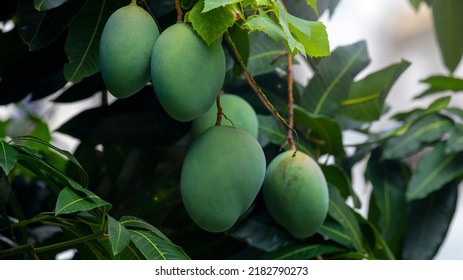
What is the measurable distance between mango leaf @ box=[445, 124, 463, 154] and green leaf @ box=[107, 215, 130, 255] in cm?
60

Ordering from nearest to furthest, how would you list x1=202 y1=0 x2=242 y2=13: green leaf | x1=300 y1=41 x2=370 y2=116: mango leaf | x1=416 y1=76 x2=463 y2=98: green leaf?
x1=202 y1=0 x2=242 y2=13: green leaf, x1=300 y1=41 x2=370 y2=116: mango leaf, x1=416 y1=76 x2=463 y2=98: green leaf

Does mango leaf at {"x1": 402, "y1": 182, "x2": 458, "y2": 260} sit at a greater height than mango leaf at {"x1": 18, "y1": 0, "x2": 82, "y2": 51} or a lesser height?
lesser

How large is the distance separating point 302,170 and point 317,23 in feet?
0.62

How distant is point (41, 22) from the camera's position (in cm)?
68

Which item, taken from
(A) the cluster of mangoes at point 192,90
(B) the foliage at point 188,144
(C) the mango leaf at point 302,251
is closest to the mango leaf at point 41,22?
(B) the foliage at point 188,144

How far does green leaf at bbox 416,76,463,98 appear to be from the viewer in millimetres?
1130

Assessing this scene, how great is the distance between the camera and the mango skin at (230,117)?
2.33 feet

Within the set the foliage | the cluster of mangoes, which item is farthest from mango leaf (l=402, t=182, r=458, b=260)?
the cluster of mangoes

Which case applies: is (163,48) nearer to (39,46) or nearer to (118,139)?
(39,46)

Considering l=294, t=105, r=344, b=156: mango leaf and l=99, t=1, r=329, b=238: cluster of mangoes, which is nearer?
l=99, t=1, r=329, b=238: cluster of mangoes

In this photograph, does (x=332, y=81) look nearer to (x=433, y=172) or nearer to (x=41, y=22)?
(x=433, y=172)

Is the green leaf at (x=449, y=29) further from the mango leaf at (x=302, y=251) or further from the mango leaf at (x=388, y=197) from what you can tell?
the mango leaf at (x=302, y=251)

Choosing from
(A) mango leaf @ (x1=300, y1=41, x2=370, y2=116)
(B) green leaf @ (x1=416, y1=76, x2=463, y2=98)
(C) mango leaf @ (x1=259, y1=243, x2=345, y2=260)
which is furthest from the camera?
(B) green leaf @ (x1=416, y1=76, x2=463, y2=98)

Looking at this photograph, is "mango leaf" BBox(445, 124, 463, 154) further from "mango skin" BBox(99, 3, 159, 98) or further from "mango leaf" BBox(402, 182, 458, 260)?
"mango skin" BBox(99, 3, 159, 98)
